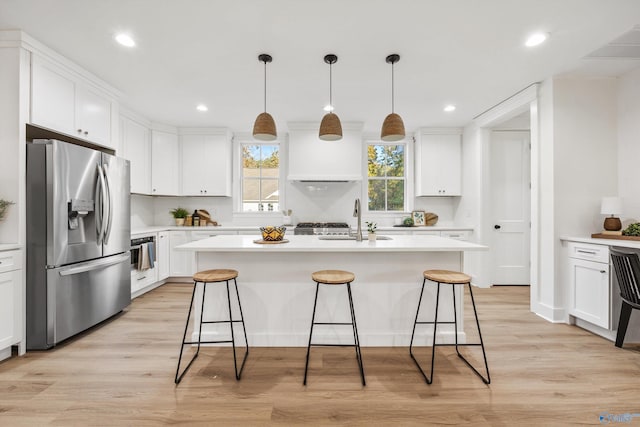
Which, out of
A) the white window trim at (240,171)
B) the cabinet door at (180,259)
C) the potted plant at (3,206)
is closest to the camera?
the potted plant at (3,206)

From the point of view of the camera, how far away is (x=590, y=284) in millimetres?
2836

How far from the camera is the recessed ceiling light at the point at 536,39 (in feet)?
7.91

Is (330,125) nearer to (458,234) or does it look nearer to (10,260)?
(10,260)

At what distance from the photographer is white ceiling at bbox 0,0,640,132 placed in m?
2.10

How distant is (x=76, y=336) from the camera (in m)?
2.79

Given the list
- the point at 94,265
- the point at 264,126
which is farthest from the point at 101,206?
the point at 264,126

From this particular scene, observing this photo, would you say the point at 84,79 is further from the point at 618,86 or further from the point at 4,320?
the point at 618,86

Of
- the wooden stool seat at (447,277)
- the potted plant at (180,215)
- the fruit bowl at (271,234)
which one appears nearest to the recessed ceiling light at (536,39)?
the wooden stool seat at (447,277)

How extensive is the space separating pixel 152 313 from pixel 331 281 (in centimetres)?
256

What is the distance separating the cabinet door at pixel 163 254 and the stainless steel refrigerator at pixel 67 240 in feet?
4.48

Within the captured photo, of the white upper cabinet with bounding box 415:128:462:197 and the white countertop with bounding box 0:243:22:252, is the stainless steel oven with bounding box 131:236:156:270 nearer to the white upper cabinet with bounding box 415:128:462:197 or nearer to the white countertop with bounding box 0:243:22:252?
the white countertop with bounding box 0:243:22:252

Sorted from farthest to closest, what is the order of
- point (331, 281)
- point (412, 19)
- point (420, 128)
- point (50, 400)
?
point (420, 128) < point (412, 19) < point (331, 281) < point (50, 400)

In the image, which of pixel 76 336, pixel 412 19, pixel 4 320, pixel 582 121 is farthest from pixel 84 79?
pixel 582 121

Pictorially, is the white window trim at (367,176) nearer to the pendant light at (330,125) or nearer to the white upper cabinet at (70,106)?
the pendant light at (330,125)
